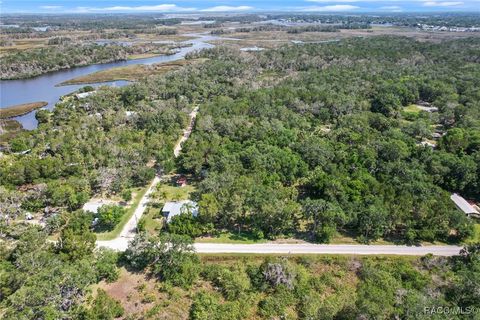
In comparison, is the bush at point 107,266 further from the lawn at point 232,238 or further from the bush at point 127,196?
the bush at point 127,196

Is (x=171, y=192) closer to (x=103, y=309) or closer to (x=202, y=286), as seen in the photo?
(x=202, y=286)

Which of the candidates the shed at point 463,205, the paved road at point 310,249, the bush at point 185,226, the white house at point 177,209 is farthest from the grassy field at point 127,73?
the shed at point 463,205

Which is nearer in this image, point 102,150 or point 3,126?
point 102,150

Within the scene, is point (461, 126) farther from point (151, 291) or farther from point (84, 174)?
point (84, 174)

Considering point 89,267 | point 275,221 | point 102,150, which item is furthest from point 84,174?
point 275,221

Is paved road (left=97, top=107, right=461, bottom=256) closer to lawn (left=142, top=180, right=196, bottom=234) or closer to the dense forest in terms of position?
the dense forest

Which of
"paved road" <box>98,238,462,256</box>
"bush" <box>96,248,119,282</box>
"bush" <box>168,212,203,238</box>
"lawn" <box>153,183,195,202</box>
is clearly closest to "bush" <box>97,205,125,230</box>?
"paved road" <box>98,238,462,256</box>
